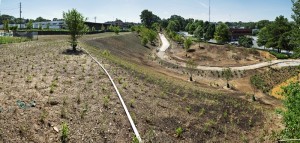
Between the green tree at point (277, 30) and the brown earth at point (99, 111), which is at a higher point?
the green tree at point (277, 30)

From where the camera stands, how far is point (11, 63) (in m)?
23.7

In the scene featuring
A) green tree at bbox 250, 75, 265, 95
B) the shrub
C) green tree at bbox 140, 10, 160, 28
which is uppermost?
green tree at bbox 140, 10, 160, 28

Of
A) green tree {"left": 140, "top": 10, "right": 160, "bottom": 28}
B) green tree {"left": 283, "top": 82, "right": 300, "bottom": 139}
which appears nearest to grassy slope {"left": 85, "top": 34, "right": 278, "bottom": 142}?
green tree {"left": 283, "top": 82, "right": 300, "bottom": 139}

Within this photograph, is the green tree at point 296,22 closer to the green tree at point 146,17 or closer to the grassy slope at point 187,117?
the grassy slope at point 187,117

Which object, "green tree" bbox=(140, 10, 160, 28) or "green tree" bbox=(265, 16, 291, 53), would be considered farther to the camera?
"green tree" bbox=(140, 10, 160, 28)

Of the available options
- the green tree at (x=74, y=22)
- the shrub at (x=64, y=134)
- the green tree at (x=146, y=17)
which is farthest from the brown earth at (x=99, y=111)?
the green tree at (x=146, y=17)

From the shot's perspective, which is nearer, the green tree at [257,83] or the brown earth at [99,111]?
the brown earth at [99,111]

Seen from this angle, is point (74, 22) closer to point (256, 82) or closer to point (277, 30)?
point (256, 82)

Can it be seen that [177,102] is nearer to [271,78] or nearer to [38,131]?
[38,131]

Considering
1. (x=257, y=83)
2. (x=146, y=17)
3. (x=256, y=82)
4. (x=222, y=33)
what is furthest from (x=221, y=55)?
(x=146, y=17)

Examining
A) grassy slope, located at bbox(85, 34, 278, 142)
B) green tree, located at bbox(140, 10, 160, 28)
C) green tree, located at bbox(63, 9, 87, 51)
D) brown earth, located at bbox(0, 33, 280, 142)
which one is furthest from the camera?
green tree, located at bbox(140, 10, 160, 28)

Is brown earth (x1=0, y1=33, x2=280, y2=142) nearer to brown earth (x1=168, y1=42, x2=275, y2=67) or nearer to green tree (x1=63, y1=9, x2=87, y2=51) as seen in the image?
green tree (x1=63, y1=9, x2=87, y2=51)

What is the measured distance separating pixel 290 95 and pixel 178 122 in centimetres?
625

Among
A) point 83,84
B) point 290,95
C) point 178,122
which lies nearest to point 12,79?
point 83,84
